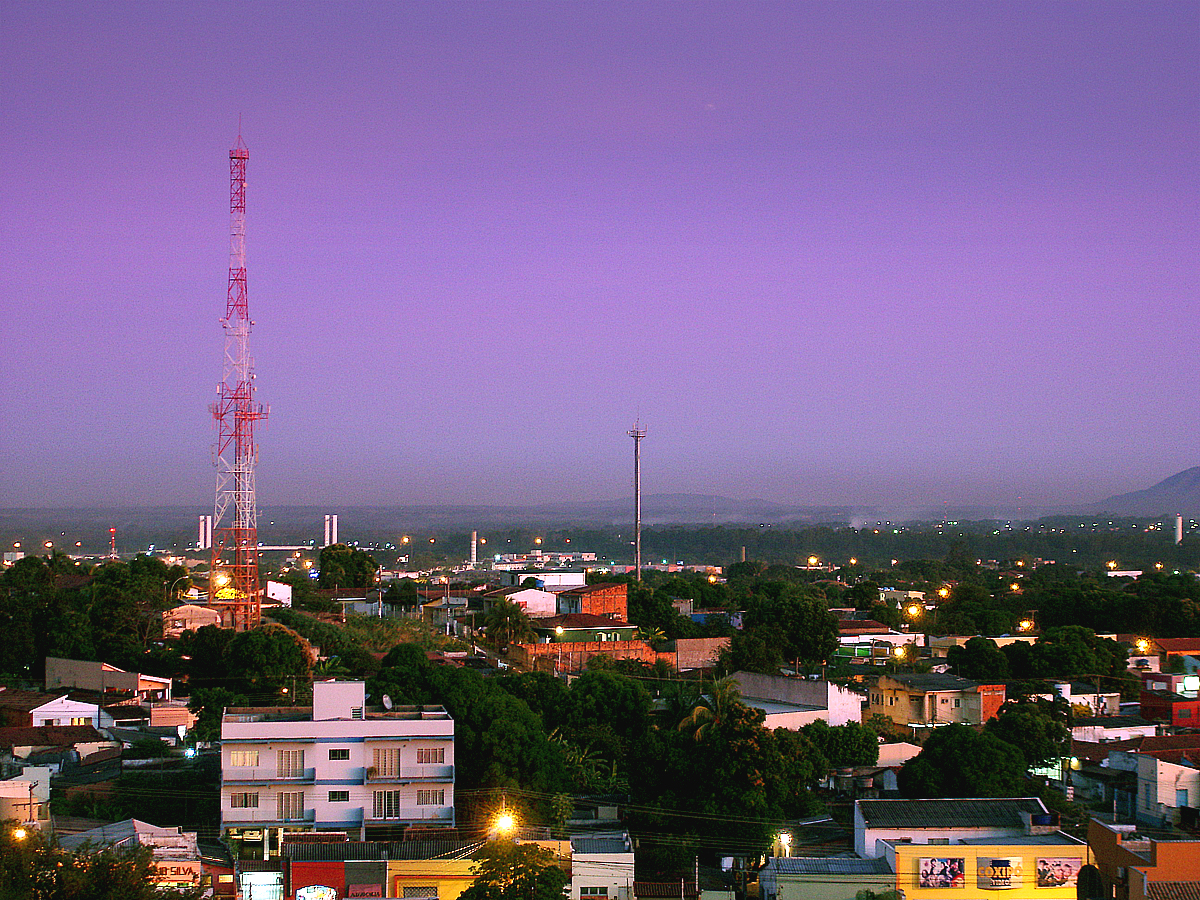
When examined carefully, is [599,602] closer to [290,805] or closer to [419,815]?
[419,815]

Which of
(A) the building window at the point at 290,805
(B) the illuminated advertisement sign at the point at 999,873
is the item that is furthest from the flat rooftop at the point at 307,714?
(B) the illuminated advertisement sign at the point at 999,873

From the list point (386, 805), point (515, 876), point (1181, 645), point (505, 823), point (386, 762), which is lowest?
point (1181, 645)

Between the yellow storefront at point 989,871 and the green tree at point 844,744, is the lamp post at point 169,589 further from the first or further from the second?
the yellow storefront at point 989,871

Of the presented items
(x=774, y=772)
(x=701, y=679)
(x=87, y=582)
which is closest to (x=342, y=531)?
(x=87, y=582)

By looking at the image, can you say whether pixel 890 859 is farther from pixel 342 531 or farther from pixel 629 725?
pixel 342 531

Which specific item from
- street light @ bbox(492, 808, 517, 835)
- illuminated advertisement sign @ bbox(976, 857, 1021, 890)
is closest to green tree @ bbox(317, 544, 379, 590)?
street light @ bbox(492, 808, 517, 835)

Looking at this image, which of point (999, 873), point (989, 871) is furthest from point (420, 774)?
point (999, 873)
